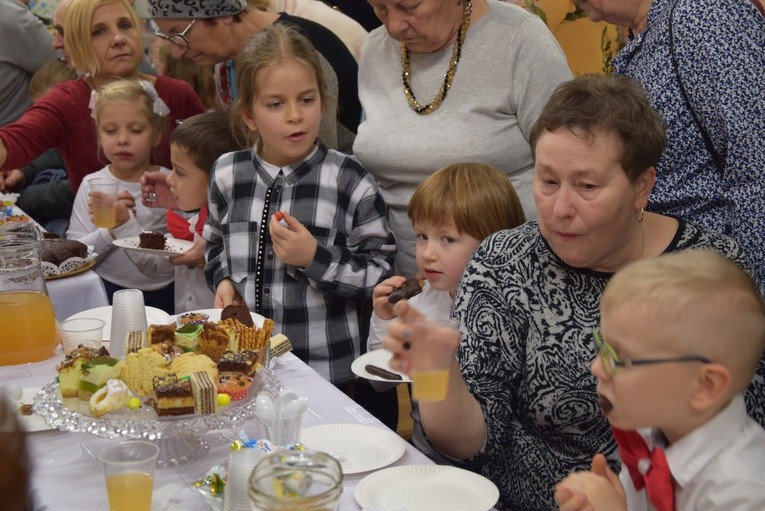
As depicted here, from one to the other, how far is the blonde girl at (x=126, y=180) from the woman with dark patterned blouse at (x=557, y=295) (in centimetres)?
213

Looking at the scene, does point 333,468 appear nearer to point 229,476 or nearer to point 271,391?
point 229,476

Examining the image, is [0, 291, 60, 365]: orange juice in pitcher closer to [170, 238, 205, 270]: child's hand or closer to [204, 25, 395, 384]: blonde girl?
[204, 25, 395, 384]: blonde girl

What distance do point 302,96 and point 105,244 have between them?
4.56ft

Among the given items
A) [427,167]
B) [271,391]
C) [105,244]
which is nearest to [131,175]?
[105,244]

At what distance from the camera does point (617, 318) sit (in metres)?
1.55

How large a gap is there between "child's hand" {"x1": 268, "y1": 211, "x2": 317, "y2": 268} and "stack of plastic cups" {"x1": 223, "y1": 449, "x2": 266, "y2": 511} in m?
1.20

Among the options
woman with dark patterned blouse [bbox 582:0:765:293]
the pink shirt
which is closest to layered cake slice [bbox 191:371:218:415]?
woman with dark patterned blouse [bbox 582:0:765:293]

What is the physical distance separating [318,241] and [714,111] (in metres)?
1.24

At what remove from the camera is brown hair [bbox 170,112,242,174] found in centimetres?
351

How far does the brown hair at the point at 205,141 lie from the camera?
3506mm

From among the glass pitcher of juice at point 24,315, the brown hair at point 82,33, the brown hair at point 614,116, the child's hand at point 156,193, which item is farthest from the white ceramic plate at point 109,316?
the brown hair at point 82,33

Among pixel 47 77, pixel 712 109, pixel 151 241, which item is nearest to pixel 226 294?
pixel 151 241

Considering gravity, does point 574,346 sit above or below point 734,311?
below

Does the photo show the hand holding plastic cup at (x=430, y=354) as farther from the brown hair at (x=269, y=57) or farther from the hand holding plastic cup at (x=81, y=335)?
the brown hair at (x=269, y=57)
